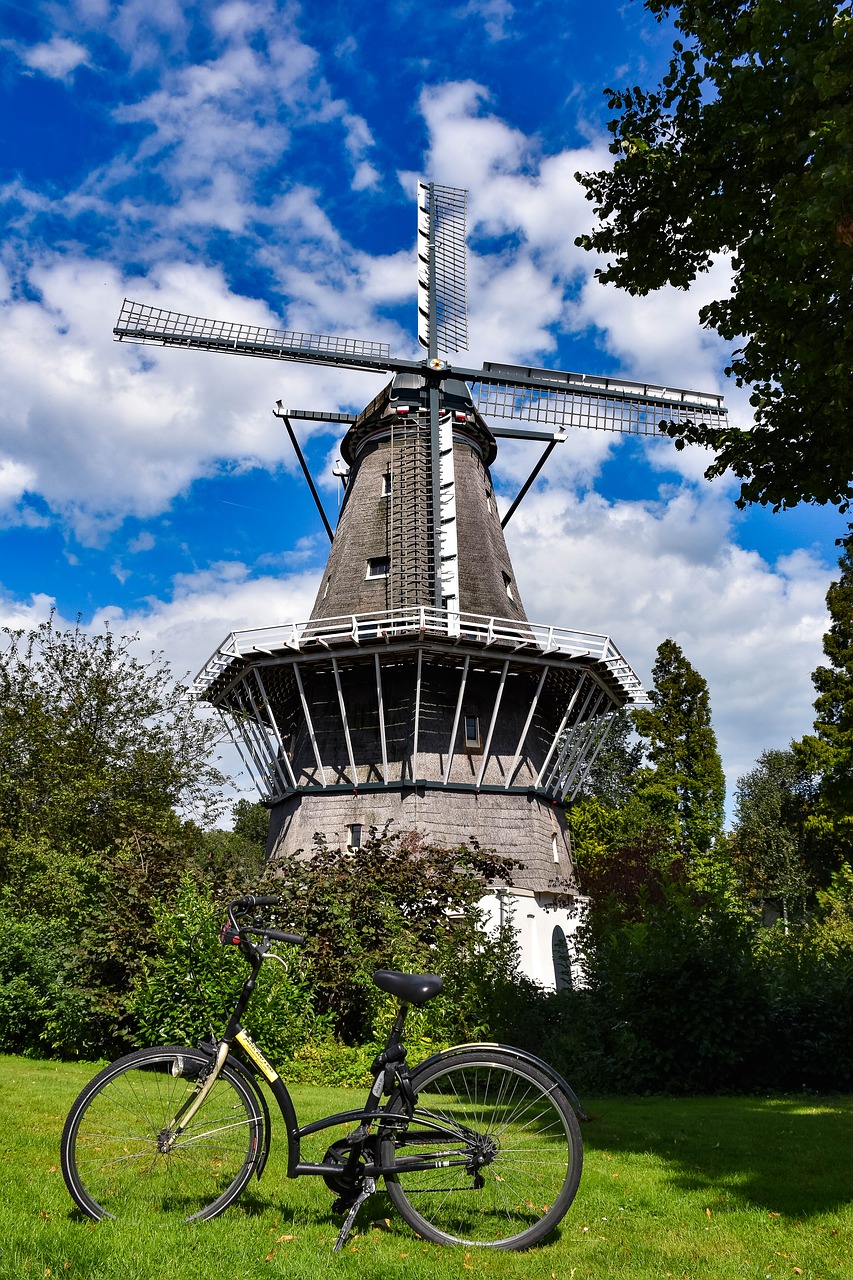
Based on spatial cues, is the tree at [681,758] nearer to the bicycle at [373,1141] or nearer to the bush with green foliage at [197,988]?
the bush with green foliage at [197,988]

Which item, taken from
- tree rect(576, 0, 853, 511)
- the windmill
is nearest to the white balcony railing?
the windmill

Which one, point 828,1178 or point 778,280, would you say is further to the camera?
point 778,280

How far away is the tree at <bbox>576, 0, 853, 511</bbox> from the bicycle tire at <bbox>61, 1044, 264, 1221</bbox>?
20.1 ft

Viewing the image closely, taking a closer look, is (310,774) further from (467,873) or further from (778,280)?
(778,280)

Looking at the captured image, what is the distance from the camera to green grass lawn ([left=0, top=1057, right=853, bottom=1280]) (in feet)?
11.9

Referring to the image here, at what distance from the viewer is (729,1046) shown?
9734mm

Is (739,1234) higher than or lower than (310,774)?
lower


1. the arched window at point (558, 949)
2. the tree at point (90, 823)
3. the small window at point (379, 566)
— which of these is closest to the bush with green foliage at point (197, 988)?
the tree at point (90, 823)

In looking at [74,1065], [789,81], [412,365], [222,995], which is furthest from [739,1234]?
[412,365]

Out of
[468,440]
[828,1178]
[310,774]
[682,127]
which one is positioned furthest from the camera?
[468,440]

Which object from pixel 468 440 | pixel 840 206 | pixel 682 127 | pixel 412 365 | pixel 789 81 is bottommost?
pixel 840 206

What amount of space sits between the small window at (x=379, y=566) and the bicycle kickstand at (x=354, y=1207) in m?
19.3

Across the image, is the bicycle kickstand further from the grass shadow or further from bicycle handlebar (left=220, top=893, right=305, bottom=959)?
the grass shadow

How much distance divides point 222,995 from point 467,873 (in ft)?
18.9
